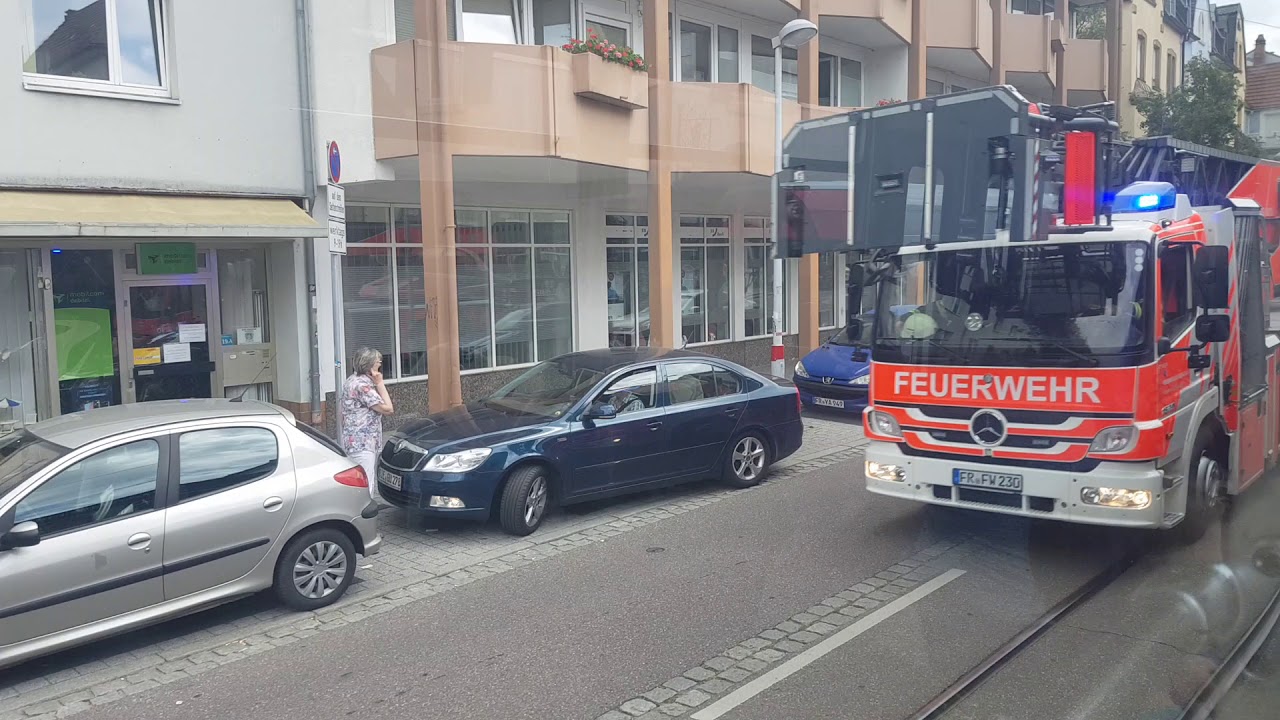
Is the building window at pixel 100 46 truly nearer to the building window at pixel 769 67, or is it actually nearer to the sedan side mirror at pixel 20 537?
the sedan side mirror at pixel 20 537

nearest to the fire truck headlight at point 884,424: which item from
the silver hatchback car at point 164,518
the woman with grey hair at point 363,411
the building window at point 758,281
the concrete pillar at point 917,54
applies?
the silver hatchback car at point 164,518

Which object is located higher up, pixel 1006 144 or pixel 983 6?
pixel 983 6

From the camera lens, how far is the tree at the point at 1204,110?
69.7ft

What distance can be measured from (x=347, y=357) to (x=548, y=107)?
439cm

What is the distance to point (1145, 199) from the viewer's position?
7059mm

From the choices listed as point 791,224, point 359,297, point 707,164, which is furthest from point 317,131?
point 791,224

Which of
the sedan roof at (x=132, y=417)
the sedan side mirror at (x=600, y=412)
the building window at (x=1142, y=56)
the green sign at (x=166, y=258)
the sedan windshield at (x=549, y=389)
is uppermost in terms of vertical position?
the building window at (x=1142, y=56)

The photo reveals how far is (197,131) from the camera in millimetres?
11188

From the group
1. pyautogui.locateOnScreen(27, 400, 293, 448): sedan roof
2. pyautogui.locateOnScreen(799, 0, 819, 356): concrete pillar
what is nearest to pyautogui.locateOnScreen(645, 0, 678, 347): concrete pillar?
pyautogui.locateOnScreen(799, 0, 819, 356): concrete pillar

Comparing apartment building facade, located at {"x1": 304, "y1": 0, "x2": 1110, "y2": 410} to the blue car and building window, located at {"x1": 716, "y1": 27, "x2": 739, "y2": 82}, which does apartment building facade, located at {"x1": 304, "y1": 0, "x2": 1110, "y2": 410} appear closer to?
building window, located at {"x1": 716, "y1": 27, "x2": 739, "y2": 82}

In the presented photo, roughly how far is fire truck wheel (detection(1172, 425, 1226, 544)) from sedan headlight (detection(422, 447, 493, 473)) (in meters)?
5.42

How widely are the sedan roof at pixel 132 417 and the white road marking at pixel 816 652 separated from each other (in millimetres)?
3670

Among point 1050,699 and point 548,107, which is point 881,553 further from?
point 548,107

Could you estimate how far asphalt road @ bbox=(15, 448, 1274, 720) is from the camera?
5.04m
